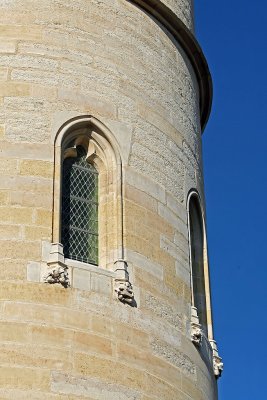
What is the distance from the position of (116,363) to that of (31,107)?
3421mm

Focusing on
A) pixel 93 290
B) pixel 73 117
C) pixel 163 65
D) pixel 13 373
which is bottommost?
pixel 13 373

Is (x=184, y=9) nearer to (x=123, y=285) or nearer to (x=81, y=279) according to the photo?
(x=123, y=285)

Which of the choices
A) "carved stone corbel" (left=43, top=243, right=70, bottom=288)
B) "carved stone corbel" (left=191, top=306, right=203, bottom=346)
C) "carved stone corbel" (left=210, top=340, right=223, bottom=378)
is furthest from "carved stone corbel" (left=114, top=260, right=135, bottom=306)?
"carved stone corbel" (left=210, top=340, right=223, bottom=378)

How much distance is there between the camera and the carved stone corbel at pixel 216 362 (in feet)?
53.8

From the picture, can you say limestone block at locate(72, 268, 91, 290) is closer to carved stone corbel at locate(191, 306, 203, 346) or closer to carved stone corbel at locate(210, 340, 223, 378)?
carved stone corbel at locate(191, 306, 203, 346)

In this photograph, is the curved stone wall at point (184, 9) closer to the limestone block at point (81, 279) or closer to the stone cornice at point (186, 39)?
the stone cornice at point (186, 39)

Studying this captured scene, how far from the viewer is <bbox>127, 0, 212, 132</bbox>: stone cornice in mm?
17469

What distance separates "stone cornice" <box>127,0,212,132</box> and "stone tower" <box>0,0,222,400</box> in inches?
1.5

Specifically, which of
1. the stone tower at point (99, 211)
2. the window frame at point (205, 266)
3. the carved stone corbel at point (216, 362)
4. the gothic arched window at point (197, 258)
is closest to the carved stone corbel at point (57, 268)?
the stone tower at point (99, 211)

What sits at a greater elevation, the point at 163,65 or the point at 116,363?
the point at 163,65

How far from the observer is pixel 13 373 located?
13.2 m

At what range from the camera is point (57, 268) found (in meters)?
14.0

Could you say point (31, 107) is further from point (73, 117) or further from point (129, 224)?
point (129, 224)

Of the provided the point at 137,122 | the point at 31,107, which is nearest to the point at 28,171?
the point at 31,107
